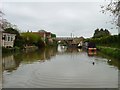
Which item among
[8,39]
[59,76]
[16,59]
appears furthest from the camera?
[8,39]

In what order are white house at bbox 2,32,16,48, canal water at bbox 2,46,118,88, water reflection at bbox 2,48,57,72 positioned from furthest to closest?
white house at bbox 2,32,16,48 → water reflection at bbox 2,48,57,72 → canal water at bbox 2,46,118,88

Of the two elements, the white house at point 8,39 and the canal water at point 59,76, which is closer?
the canal water at point 59,76

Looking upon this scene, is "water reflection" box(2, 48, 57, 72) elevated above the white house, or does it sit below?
below

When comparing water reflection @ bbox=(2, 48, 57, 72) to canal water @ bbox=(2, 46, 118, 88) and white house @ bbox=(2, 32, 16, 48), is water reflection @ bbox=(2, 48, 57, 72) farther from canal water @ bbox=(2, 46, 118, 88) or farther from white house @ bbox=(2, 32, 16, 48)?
white house @ bbox=(2, 32, 16, 48)

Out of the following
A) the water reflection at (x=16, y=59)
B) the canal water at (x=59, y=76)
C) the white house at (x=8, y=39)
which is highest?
the white house at (x=8, y=39)

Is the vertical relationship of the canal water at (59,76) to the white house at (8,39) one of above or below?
below

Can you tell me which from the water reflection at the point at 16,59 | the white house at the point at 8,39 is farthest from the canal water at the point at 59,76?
the white house at the point at 8,39

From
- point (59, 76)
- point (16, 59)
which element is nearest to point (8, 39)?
point (16, 59)

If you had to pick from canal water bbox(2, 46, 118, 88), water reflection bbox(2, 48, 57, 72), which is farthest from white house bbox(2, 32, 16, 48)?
canal water bbox(2, 46, 118, 88)

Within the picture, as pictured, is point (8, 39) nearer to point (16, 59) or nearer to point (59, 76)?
point (16, 59)

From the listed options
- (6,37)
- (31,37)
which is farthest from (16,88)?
(31,37)

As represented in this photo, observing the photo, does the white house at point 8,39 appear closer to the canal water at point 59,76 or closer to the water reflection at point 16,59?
the water reflection at point 16,59

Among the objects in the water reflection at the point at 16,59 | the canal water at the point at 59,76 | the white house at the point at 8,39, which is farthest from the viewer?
the white house at the point at 8,39

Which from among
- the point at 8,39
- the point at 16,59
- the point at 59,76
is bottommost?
the point at 16,59
